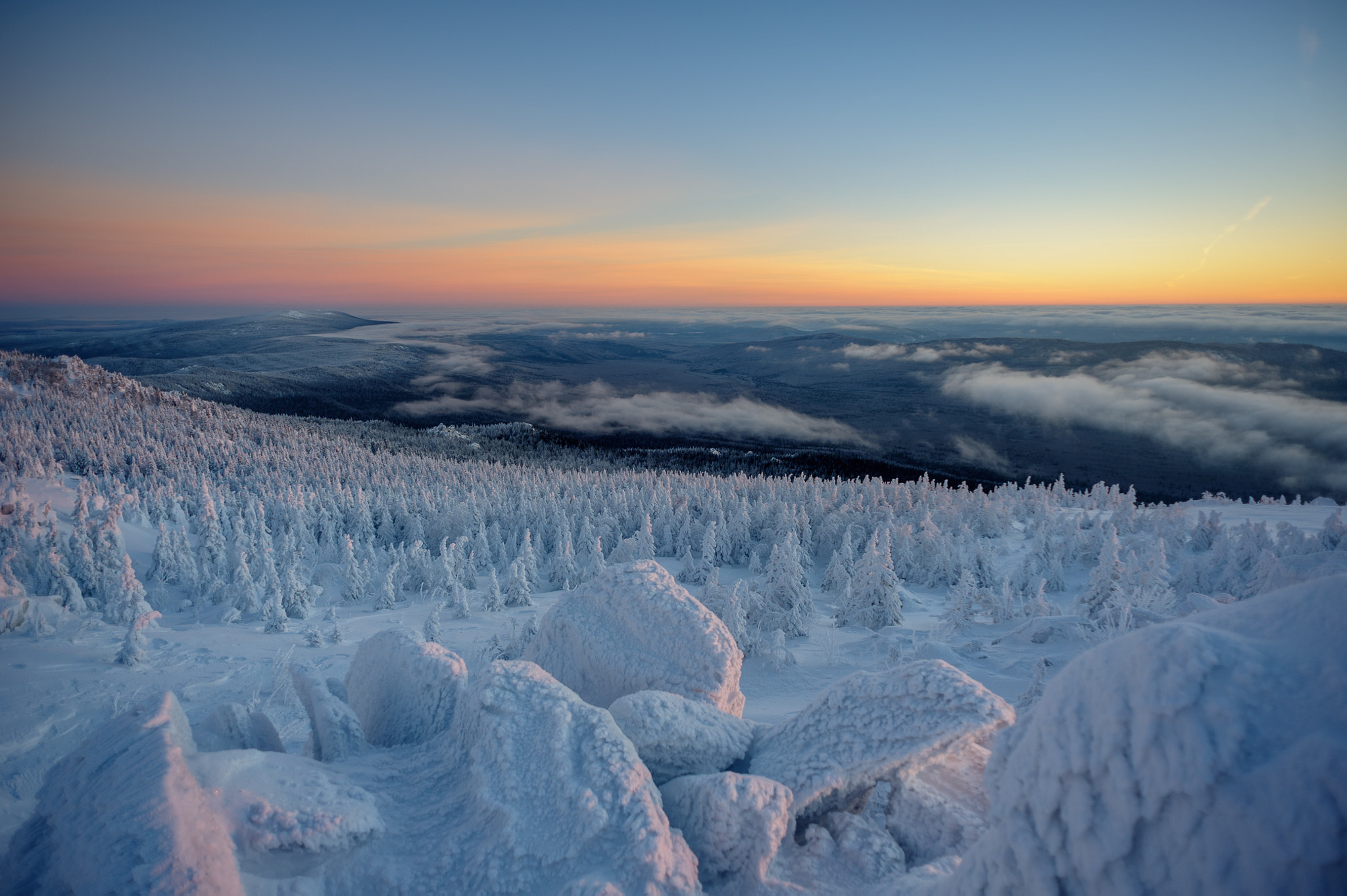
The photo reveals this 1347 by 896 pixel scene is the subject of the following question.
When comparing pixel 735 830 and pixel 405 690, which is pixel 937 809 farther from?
pixel 405 690

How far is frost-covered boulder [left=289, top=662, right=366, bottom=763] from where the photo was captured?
17.9ft

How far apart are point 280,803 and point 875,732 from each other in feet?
16.8

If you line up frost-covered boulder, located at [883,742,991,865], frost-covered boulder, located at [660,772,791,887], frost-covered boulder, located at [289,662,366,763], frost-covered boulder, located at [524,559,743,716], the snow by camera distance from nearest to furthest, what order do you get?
the snow, frost-covered boulder, located at [660,772,791,887], frost-covered boulder, located at [883,742,991,865], frost-covered boulder, located at [289,662,366,763], frost-covered boulder, located at [524,559,743,716]

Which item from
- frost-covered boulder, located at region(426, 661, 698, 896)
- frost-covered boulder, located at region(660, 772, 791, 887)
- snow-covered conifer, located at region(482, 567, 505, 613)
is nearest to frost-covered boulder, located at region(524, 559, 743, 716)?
frost-covered boulder, located at region(426, 661, 698, 896)

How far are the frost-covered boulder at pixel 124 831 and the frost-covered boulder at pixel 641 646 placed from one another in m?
4.48

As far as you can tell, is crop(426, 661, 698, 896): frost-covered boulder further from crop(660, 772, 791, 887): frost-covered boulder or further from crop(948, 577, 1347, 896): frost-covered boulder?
crop(948, 577, 1347, 896): frost-covered boulder

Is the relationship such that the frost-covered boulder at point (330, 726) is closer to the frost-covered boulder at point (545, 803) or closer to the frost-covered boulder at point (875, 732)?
the frost-covered boulder at point (545, 803)

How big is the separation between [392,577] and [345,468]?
158 ft

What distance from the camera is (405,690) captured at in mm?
6410

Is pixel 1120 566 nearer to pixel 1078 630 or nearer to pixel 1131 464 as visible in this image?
pixel 1078 630

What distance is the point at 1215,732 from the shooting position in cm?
238

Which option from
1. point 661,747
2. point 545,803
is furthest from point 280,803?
point 661,747

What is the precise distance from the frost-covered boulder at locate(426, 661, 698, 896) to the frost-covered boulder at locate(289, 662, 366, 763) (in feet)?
3.38

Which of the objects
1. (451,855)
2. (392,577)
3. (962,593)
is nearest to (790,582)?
(962,593)
